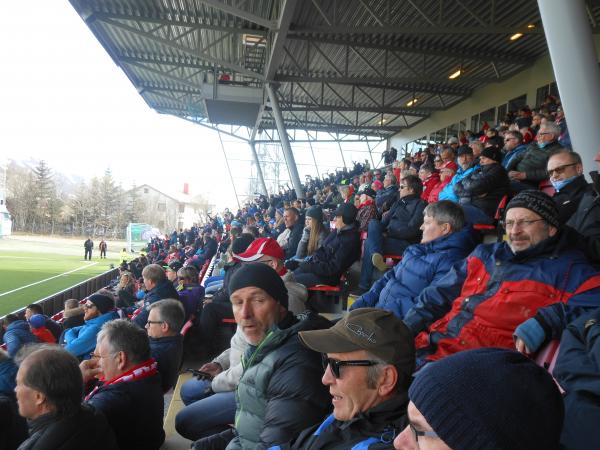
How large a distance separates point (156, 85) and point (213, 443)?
79.8 feet

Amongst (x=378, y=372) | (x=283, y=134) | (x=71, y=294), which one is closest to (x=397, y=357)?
(x=378, y=372)

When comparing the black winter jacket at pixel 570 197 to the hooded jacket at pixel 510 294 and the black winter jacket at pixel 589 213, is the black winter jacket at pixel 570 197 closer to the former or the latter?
the black winter jacket at pixel 589 213

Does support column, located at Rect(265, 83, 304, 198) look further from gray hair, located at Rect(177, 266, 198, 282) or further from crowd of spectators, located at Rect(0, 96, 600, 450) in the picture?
crowd of spectators, located at Rect(0, 96, 600, 450)

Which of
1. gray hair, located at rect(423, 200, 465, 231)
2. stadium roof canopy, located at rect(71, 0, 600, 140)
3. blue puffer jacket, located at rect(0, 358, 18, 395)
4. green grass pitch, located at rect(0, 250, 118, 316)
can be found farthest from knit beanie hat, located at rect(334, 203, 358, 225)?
green grass pitch, located at rect(0, 250, 118, 316)

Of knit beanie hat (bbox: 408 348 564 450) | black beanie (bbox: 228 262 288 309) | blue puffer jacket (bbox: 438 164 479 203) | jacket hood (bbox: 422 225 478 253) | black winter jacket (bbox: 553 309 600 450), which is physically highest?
blue puffer jacket (bbox: 438 164 479 203)

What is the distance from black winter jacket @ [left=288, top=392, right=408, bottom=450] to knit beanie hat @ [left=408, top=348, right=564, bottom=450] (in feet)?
2.18

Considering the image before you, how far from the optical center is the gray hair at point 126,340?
3.02m

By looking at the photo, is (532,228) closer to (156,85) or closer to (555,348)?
(555,348)

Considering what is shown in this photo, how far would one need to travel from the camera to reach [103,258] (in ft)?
135

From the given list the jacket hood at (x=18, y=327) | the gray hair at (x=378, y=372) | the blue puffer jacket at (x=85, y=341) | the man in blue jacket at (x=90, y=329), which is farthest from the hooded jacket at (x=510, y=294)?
the jacket hood at (x=18, y=327)

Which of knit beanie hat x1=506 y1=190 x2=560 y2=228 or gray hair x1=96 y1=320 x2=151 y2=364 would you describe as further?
gray hair x1=96 y1=320 x2=151 y2=364

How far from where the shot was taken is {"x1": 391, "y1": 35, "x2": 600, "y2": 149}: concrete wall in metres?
17.4

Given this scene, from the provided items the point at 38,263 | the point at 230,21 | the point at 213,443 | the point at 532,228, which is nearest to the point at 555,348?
the point at 532,228

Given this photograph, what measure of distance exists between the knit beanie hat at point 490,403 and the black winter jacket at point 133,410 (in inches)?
89.2
